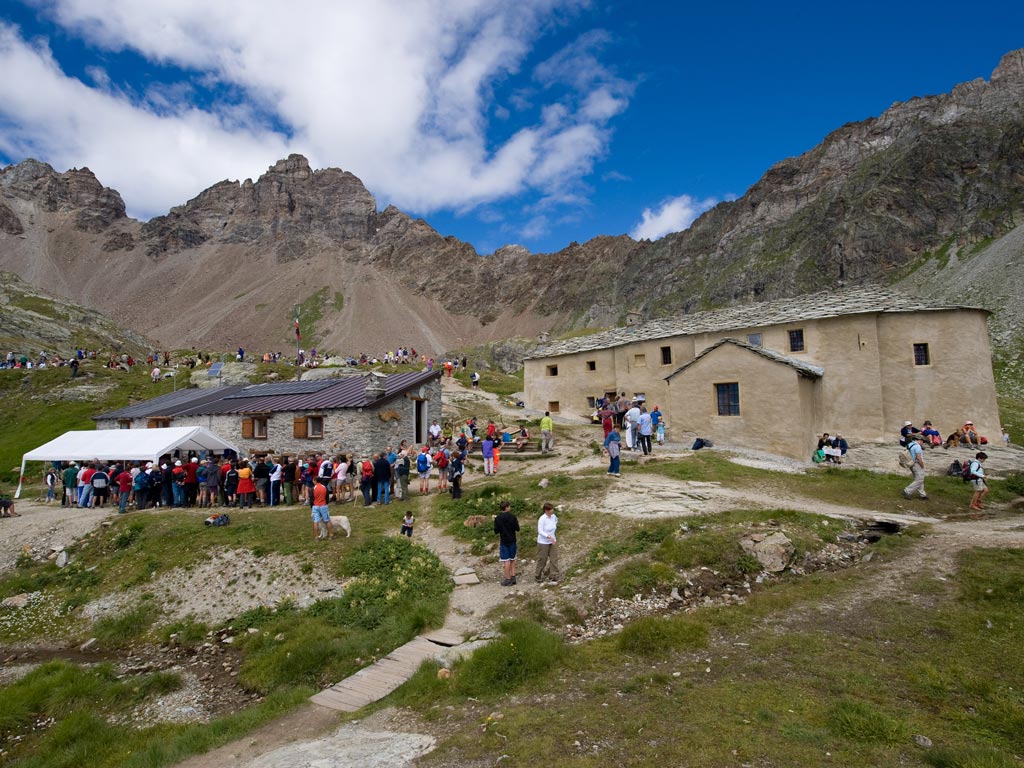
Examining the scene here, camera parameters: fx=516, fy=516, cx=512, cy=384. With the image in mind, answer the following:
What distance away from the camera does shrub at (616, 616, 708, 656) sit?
8.84m

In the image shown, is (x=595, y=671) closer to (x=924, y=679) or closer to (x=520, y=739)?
(x=520, y=739)

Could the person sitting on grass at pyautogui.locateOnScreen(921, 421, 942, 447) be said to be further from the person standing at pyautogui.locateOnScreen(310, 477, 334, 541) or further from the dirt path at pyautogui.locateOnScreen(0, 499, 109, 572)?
the dirt path at pyautogui.locateOnScreen(0, 499, 109, 572)

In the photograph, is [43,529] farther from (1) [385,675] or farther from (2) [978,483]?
(2) [978,483]

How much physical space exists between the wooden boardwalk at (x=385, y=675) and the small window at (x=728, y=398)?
19686mm

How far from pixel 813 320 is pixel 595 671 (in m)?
27.7

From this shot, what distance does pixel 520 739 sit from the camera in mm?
6508

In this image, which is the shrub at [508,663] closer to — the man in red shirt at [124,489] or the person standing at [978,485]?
the person standing at [978,485]

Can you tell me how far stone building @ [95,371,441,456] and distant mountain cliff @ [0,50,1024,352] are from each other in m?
72.6

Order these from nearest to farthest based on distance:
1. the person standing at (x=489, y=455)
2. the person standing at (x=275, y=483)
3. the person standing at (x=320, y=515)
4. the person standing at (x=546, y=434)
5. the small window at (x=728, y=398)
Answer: the person standing at (x=320, y=515), the person standing at (x=275, y=483), the person standing at (x=489, y=455), the small window at (x=728, y=398), the person standing at (x=546, y=434)

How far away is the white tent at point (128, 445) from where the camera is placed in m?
23.2

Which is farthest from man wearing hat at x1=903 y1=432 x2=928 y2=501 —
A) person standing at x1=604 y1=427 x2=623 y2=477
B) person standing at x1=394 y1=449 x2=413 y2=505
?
person standing at x1=394 y1=449 x2=413 y2=505

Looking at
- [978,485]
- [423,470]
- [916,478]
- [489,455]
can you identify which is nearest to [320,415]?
[423,470]

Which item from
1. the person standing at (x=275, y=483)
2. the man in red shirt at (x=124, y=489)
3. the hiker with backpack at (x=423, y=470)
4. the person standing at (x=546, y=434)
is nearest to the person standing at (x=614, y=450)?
the person standing at (x=546, y=434)

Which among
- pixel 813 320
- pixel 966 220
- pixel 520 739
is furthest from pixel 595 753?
pixel 966 220
